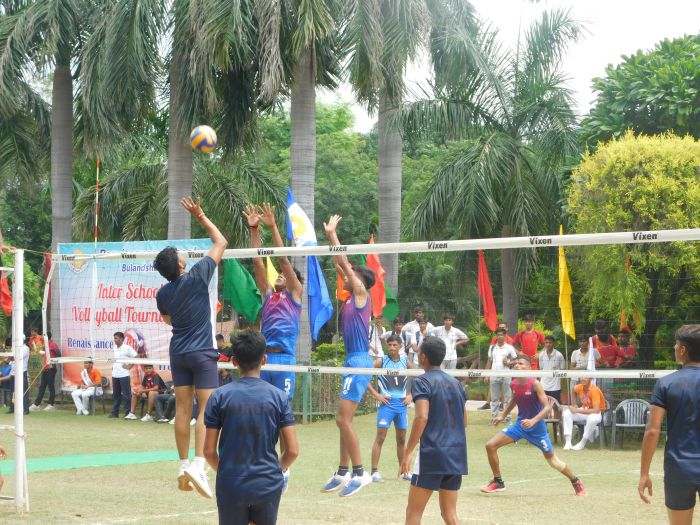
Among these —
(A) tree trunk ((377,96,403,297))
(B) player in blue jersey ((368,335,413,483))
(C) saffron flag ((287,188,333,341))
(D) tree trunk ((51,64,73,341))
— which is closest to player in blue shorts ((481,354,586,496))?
(B) player in blue jersey ((368,335,413,483))

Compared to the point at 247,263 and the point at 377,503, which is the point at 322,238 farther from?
the point at 377,503

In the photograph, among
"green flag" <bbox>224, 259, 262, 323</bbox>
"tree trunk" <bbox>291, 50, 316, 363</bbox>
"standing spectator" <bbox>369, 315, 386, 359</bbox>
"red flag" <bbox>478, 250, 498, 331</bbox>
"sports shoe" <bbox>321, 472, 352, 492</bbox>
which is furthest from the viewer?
"tree trunk" <bbox>291, 50, 316, 363</bbox>

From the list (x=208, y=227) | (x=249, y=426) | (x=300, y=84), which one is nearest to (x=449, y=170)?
(x=300, y=84)

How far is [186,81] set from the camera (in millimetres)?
21891

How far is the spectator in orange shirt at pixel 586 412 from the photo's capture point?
17.3 metres

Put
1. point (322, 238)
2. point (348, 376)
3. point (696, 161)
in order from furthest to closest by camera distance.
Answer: point (322, 238), point (696, 161), point (348, 376)

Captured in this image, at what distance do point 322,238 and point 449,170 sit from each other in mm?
15474

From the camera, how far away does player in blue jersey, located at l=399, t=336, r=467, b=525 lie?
7801 mm

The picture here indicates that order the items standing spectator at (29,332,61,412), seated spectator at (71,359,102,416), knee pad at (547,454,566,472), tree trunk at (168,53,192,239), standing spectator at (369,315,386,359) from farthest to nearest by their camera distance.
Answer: standing spectator at (29,332,61,412) < seated spectator at (71,359,102,416) < tree trunk at (168,53,192,239) < standing spectator at (369,315,386,359) < knee pad at (547,454,566,472)

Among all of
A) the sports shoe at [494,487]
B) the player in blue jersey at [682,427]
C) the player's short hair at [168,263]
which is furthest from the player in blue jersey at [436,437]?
the sports shoe at [494,487]

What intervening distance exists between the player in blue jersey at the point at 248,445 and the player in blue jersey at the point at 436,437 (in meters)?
1.84

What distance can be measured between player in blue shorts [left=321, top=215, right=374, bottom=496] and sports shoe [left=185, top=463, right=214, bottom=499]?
7.38ft

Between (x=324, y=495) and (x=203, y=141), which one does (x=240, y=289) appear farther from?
(x=203, y=141)

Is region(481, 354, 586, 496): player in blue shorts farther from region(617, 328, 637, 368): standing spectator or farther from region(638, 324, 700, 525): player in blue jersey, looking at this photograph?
region(617, 328, 637, 368): standing spectator
